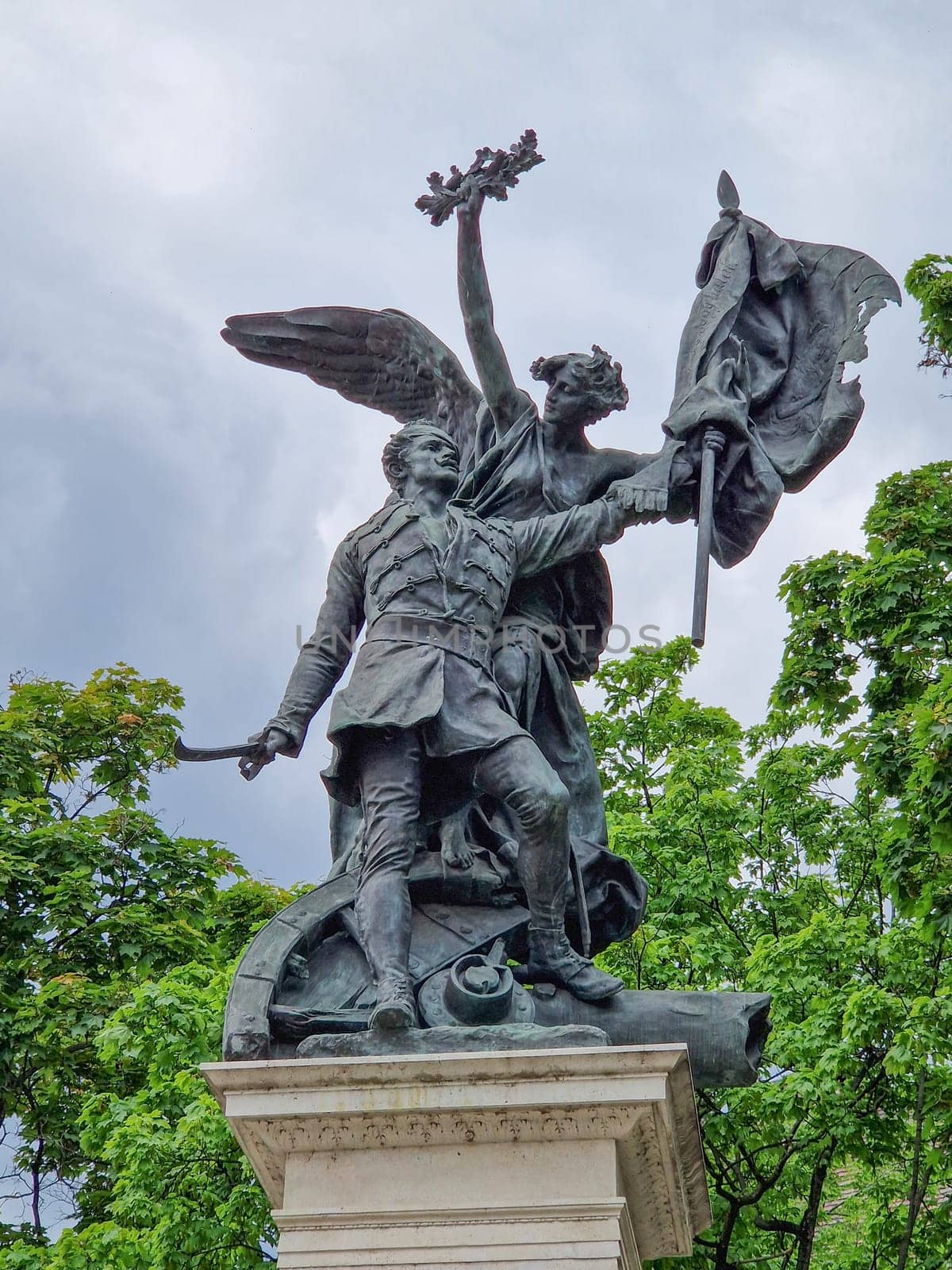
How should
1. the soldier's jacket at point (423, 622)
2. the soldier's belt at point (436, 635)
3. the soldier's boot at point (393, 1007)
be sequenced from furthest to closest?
the soldier's belt at point (436, 635)
the soldier's jacket at point (423, 622)
the soldier's boot at point (393, 1007)

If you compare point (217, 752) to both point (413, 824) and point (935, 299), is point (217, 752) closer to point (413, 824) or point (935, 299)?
point (413, 824)

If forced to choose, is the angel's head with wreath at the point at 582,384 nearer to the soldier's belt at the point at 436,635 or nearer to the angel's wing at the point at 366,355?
the angel's wing at the point at 366,355

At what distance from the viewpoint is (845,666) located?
15.4 meters

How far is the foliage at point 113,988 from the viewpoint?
12.7 metres

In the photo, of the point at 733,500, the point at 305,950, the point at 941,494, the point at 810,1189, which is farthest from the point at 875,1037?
the point at 305,950

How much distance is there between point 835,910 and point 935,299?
5475 millimetres

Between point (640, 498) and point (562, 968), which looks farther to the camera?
point (640, 498)

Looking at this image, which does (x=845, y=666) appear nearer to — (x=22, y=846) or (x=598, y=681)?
(x=598, y=681)

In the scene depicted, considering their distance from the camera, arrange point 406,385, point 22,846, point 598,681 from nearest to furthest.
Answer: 1. point 406,385
2. point 22,846
3. point 598,681

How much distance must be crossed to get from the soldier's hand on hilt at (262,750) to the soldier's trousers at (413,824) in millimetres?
493

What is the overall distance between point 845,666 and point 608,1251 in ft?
33.4

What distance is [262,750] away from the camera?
24.1ft

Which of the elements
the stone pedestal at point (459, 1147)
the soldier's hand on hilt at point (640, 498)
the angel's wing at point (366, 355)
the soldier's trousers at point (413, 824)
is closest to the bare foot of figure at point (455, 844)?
the soldier's trousers at point (413, 824)

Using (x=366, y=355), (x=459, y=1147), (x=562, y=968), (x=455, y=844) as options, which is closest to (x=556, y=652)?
(x=455, y=844)
